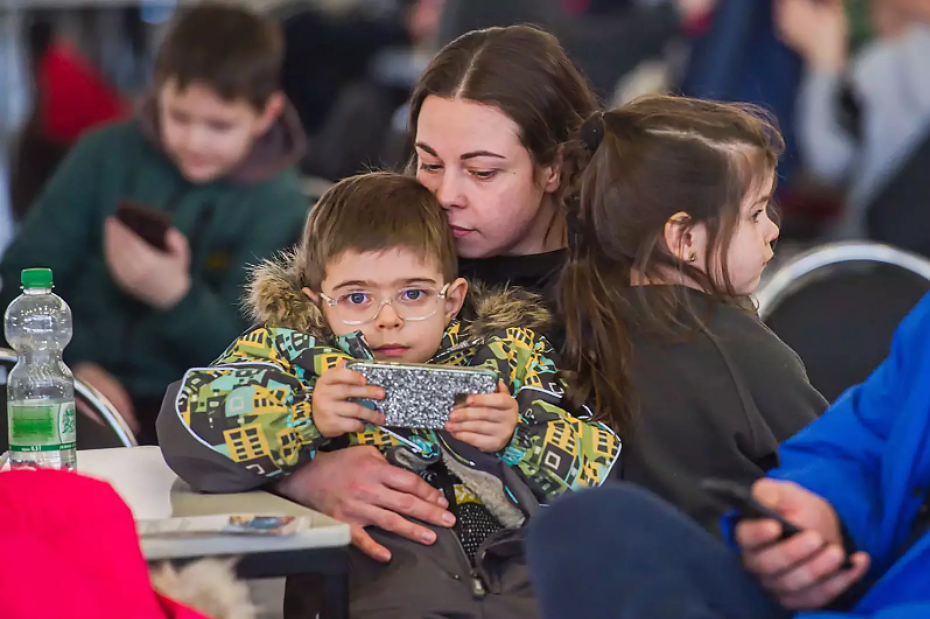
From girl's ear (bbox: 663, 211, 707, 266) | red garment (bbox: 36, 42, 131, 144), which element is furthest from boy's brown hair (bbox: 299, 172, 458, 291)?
red garment (bbox: 36, 42, 131, 144)

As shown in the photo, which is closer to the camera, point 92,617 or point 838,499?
point 92,617

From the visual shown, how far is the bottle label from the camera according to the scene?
6.42 ft

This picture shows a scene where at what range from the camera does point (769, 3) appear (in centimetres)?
492

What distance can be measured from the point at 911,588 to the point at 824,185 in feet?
12.5

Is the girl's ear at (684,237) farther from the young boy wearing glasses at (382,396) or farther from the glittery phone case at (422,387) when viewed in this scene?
the glittery phone case at (422,387)

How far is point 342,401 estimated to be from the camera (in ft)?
5.99

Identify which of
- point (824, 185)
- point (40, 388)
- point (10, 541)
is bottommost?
point (824, 185)

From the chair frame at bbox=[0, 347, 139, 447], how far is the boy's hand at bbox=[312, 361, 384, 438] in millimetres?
628

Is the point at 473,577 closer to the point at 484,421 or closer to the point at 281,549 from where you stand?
the point at 484,421

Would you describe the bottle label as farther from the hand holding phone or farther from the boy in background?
the boy in background

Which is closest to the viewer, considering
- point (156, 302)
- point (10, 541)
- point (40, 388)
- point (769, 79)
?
point (10, 541)

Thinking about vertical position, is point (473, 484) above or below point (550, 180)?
below

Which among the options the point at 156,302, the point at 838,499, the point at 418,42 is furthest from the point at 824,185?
the point at 838,499

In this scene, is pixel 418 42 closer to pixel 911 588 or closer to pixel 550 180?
pixel 550 180
